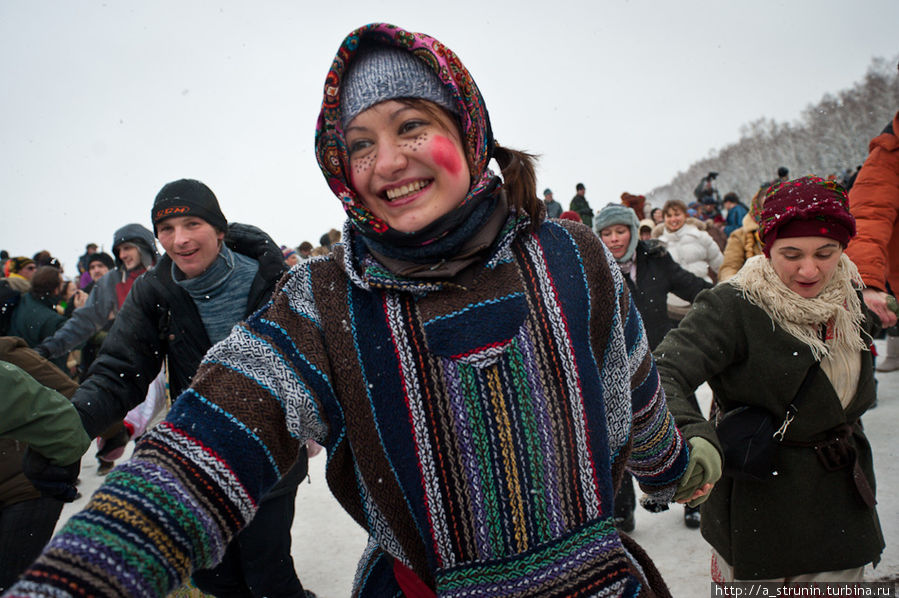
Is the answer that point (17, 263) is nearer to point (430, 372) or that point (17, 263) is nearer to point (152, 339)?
point (152, 339)

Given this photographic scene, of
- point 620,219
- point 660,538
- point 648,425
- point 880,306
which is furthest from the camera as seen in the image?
point 620,219

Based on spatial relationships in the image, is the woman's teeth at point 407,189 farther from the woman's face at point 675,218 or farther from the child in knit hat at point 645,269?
the woman's face at point 675,218

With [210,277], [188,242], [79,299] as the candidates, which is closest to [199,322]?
[210,277]

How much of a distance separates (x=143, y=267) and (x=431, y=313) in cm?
436

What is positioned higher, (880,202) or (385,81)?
(385,81)

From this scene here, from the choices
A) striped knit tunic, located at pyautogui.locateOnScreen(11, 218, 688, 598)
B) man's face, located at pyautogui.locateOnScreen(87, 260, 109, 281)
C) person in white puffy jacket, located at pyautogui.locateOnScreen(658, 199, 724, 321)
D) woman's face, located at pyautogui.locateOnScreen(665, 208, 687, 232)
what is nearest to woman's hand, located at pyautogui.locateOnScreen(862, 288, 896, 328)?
striped knit tunic, located at pyautogui.locateOnScreen(11, 218, 688, 598)

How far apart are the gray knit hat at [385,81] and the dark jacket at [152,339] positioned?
156 centimetres

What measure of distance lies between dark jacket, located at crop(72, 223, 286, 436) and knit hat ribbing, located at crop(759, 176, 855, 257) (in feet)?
6.97

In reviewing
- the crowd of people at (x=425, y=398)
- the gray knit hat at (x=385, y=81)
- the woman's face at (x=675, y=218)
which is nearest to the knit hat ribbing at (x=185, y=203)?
the crowd of people at (x=425, y=398)

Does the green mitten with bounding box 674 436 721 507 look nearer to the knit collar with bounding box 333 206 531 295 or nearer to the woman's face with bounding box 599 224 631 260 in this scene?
the knit collar with bounding box 333 206 531 295

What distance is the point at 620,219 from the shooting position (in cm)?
412

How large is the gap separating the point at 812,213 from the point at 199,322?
253cm

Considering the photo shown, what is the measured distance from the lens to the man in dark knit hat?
7.98 feet

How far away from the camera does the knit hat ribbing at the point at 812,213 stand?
2.05 m
